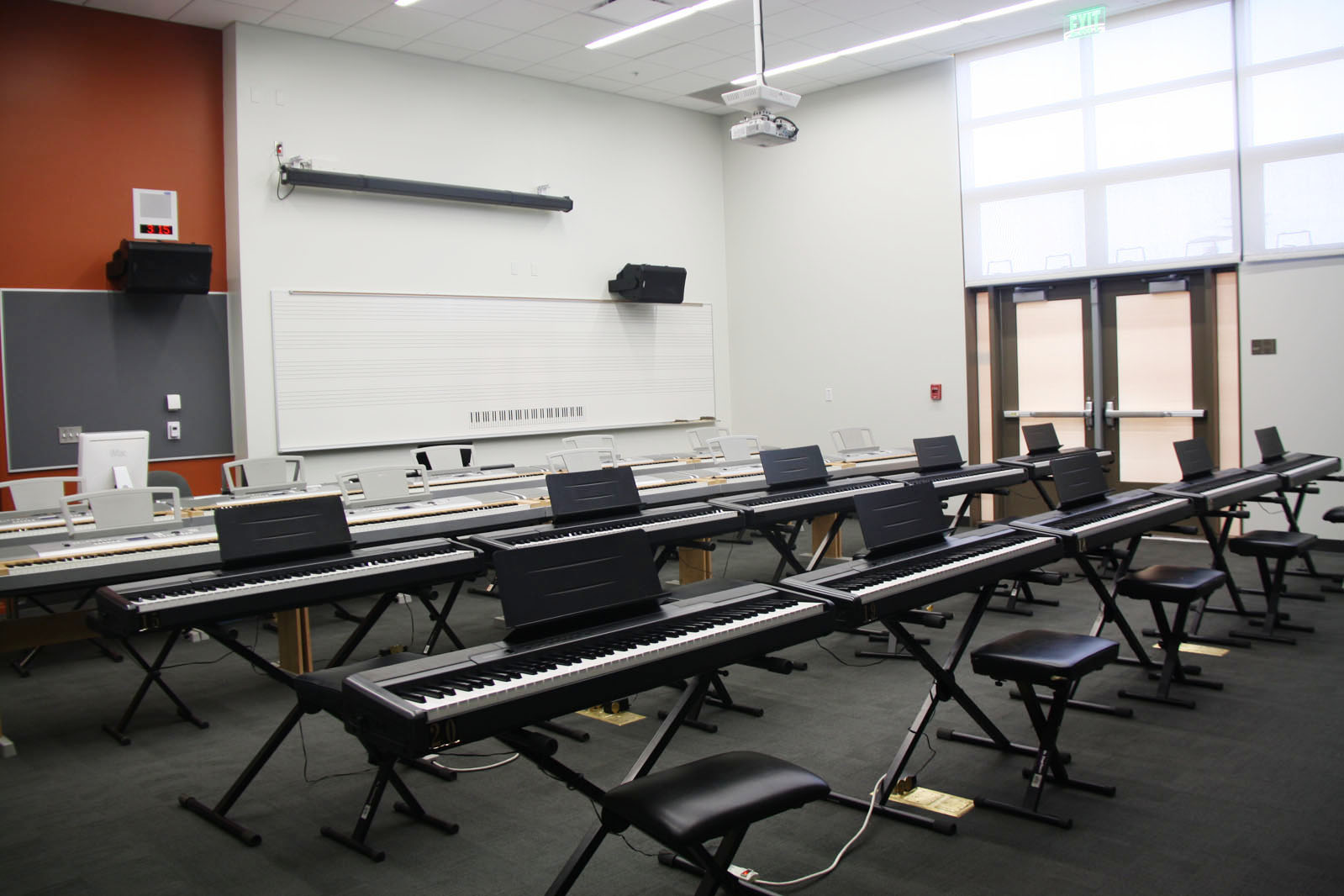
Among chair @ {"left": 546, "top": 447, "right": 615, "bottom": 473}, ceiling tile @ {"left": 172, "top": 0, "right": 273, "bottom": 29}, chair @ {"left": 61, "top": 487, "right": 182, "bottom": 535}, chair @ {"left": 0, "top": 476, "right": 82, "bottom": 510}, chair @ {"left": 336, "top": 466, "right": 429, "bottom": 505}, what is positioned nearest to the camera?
chair @ {"left": 61, "top": 487, "right": 182, "bottom": 535}

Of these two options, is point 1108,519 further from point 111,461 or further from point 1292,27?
point 1292,27

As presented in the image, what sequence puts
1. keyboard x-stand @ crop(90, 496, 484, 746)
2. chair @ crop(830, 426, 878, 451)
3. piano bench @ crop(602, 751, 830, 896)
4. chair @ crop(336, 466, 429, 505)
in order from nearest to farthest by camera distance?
piano bench @ crop(602, 751, 830, 896)
keyboard x-stand @ crop(90, 496, 484, 746)
chair @ crop(336, 466, 429, 505)
chair @ crop(830, 426, 878, 451)

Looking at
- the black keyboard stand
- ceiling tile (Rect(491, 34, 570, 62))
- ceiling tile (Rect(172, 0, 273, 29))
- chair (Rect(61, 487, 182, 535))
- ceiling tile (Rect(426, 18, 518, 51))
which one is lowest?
the black keyboard stand

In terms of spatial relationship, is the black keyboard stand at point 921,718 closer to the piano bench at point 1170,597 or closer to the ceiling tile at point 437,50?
the piano bench at point 1170,597

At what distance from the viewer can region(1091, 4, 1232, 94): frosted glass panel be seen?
26.0ft

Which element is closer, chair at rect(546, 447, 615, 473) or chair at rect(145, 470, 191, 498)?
chair at rect(546, 447, 615, 473)

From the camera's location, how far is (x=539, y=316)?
31.5ft

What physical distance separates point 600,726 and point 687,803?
213 cm

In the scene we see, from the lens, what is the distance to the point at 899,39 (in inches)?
342

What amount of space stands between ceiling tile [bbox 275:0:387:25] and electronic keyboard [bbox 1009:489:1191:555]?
20.7 ft

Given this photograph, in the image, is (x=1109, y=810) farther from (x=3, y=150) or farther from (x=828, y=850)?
(x=3, y=150)

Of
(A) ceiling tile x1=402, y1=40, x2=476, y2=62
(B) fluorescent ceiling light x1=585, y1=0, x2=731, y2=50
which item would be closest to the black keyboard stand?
(B) fluorescent ceiling light x1=585, y1=0, x2=731, y2=50

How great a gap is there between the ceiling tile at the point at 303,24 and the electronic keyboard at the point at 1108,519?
267 inches

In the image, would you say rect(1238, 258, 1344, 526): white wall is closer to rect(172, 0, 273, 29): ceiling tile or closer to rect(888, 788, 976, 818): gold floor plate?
rect(888, 788, 976, 818): gold floor plate
